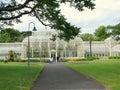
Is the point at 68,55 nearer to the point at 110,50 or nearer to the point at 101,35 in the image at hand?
the point at 110,50

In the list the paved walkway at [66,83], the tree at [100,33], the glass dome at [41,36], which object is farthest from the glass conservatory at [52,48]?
the paved walkway at [66,83]

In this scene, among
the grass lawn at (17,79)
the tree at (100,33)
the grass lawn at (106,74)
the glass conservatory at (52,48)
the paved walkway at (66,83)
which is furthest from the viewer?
the tree at (100,33)

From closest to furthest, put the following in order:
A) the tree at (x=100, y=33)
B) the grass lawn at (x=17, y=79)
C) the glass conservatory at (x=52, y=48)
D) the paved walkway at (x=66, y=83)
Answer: the paved walkway at (x=66, y=83) < the grass lawn at (x=17, y=79) < the glass conservatory at (x=52, y=48) < the tree at (x=100, y=33)

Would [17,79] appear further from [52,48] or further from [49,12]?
[52,48]

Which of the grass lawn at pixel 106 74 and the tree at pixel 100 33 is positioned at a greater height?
the tree at pixel 100 33

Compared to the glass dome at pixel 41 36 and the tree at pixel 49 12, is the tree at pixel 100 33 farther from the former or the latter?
the tree at pixel 49 12

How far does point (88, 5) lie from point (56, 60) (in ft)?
170

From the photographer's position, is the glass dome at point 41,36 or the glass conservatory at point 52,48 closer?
the glass conservatory at point 52,48

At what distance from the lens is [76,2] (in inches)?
1182

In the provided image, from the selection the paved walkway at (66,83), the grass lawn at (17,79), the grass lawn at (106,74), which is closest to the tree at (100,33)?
the grass lawn at (106,74)

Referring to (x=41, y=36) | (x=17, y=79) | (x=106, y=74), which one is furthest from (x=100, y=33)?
(x=17, y=79)

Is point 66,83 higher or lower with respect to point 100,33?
lower

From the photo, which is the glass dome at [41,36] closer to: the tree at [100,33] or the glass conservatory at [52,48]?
the glass conservatory at [52,48]

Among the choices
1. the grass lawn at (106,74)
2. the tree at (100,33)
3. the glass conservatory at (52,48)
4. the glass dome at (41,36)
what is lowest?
the grass lawn at (106,74)
